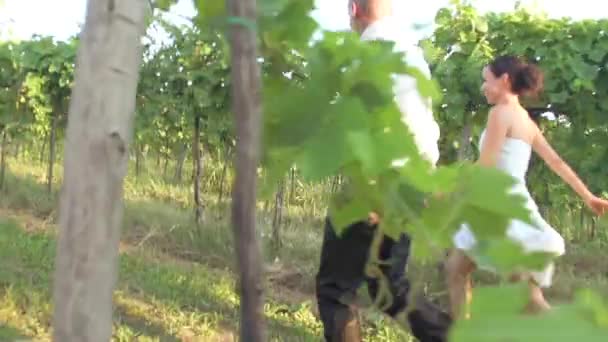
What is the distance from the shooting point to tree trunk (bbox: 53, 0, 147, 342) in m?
1.23

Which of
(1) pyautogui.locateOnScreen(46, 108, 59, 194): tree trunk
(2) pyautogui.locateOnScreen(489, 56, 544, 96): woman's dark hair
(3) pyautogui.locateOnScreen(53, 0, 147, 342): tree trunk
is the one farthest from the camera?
(1) pyautogui.locateOnScreen(46, 108, 59, 194): tree trunk

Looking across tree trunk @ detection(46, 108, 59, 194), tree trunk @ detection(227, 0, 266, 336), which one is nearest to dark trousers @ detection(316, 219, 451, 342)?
tree trunk @ detection(227, 0, 266, 336)

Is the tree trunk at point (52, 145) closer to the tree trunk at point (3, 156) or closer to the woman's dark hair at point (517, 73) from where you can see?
the tree trunk at point (3, 156)

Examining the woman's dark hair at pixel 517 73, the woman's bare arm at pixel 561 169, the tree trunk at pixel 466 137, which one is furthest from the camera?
the tree trunk at pixel 466 137

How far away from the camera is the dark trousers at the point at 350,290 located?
353 cm

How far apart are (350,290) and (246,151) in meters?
2.69

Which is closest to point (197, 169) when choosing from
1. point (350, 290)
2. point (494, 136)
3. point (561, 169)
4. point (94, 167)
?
point (494, 136)

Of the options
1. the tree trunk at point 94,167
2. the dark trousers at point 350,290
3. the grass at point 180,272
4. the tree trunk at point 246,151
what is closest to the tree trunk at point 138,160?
the grass at point 180,272

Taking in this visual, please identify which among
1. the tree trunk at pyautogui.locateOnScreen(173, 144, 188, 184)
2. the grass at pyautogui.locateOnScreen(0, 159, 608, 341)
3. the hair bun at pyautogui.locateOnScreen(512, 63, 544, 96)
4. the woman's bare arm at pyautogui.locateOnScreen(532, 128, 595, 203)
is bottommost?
the grass at pyautogui.locateOnScreen(0, 159, 608, 341)

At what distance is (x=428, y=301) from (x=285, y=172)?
105 inches

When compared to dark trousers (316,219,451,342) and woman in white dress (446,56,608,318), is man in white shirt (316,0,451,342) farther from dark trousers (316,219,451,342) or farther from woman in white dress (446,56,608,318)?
woman in white dress (446,56,608,318)

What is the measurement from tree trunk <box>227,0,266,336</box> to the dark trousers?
2.43 metres

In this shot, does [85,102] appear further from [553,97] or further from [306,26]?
[553,97]

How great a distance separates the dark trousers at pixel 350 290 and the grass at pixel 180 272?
15cm
